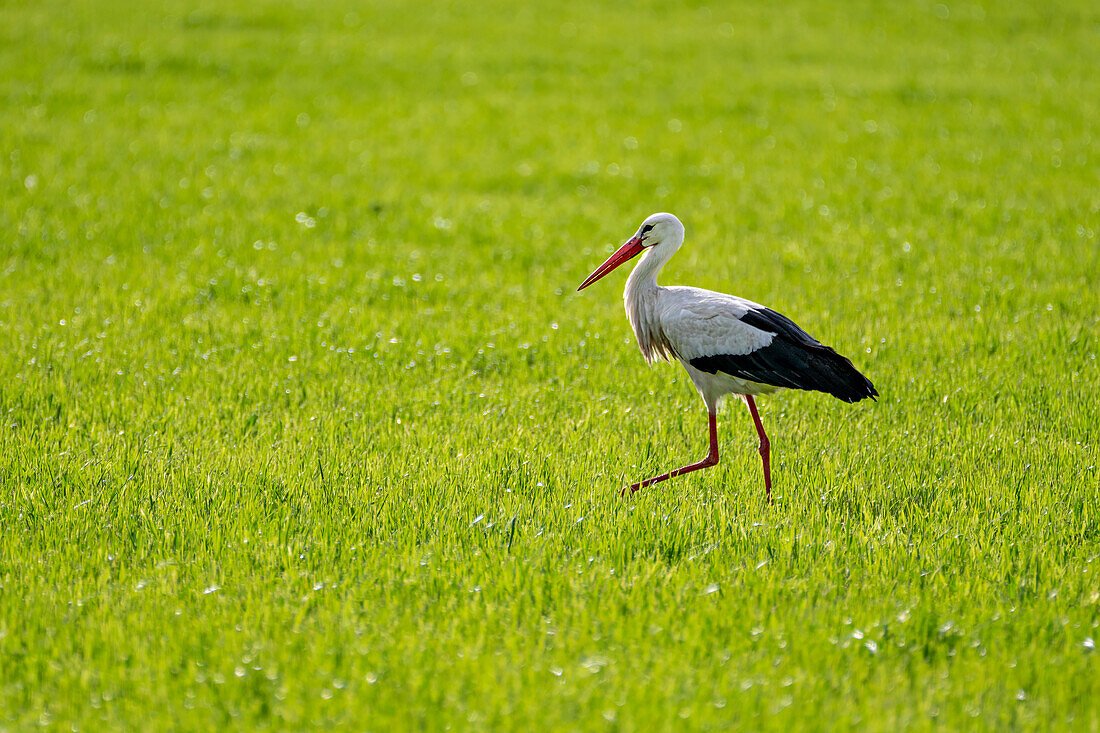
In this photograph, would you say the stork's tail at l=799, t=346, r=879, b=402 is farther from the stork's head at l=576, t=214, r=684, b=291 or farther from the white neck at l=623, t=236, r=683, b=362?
the stork's head at l=576, t=214, r=684, b=291

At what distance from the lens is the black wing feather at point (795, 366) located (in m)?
5.39

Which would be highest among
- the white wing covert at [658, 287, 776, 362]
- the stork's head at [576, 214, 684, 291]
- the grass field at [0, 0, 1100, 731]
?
the stork's head at [576, 214, 684, 291]

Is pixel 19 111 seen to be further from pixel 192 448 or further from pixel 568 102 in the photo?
pixel 192 448

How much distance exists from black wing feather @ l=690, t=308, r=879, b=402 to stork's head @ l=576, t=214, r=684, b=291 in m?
0.79

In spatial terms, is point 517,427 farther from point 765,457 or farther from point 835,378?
point 835,378

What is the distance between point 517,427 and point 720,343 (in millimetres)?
1505

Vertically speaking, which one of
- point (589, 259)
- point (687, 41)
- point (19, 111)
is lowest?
point (589, 259)

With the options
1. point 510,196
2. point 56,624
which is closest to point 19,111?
point 510,196

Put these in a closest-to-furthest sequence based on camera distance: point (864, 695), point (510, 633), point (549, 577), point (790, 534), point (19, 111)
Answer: point (864, 695) → point (510, 633) → point (549, 577) → point (790, 534) → point (19, 111)

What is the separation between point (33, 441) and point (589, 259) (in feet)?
19.8

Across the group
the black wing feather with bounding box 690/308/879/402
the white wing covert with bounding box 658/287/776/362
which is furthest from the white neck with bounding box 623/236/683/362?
the black wing feather with bounding box 690/308/879/402

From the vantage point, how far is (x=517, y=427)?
6312 mm

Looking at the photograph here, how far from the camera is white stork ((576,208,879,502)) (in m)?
5.43

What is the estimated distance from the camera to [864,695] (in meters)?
3.75
